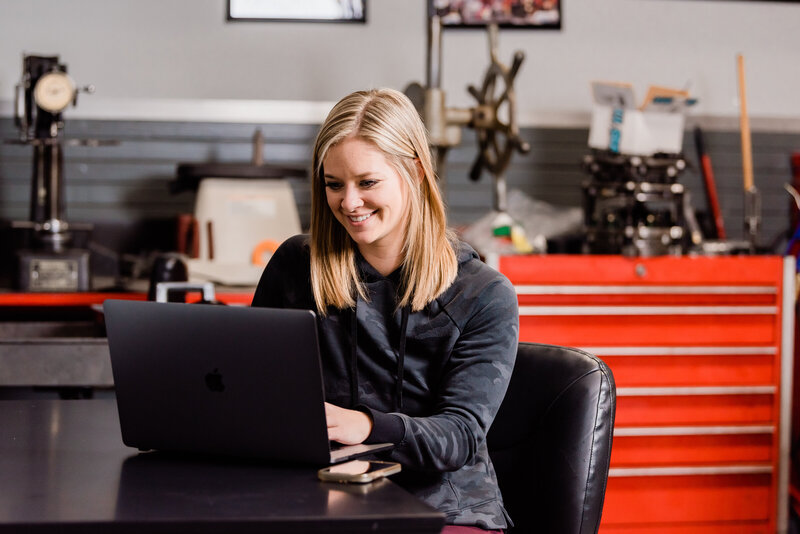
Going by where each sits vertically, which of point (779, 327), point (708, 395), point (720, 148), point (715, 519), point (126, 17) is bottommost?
point (715, 519)

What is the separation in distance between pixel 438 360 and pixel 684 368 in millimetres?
1676

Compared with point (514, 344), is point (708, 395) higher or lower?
lower

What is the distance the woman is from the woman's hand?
195mm

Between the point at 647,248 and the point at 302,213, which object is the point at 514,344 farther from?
the point at 302,213

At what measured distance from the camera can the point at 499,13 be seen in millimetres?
3680

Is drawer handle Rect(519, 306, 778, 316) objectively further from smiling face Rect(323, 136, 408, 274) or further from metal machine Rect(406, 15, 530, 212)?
smiling face Rect(323, 136, 408, 274)

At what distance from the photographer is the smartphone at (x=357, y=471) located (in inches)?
41.9

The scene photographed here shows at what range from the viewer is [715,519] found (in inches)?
118

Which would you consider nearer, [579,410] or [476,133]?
[579,410]

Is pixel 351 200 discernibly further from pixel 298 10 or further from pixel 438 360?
pixel 298 10

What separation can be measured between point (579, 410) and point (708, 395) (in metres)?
1.63

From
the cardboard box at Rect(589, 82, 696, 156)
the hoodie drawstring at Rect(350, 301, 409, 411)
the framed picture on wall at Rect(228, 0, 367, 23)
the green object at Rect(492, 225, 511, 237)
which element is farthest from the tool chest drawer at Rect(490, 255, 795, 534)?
the hoodie drawstring at Rect(350, 301, 409, 411)

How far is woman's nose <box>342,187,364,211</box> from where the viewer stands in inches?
58.7

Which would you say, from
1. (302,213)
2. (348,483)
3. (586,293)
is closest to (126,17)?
(302,213)
